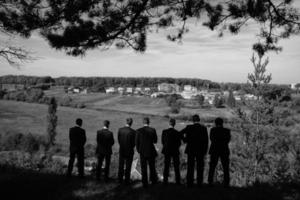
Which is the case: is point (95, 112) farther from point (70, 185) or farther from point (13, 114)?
point (70, 185)

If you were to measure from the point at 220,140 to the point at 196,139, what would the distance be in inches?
20.9

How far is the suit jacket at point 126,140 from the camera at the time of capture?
23.8ft

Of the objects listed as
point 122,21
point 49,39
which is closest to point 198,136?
point 122,21

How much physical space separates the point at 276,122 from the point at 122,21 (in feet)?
44.3

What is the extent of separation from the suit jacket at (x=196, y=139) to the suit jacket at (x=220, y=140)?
0.58ft

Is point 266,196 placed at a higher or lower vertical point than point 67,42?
Result: lower

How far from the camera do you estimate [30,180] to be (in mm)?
7238

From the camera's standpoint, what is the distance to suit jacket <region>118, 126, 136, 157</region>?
23.8 ft

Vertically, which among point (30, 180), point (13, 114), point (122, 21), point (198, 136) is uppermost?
point (122, 21)

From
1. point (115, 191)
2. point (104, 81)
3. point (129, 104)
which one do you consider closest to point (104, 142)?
point (115, 191)

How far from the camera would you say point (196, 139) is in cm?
687

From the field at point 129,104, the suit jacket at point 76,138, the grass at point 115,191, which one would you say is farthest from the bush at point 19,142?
the field at point 129,104

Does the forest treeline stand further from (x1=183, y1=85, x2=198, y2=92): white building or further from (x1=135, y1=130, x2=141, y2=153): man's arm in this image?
(x1=135, y1=130, x2=141, y2=153): man's arm

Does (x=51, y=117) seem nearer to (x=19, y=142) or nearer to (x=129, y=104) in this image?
(x=19, y=142)
